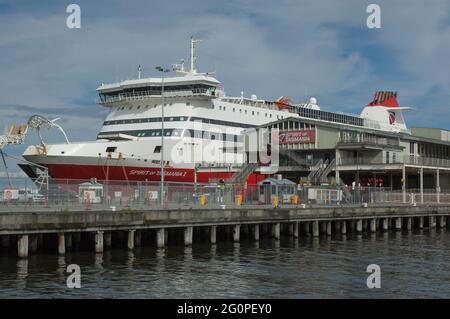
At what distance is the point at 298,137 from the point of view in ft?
185

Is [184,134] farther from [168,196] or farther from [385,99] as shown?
[385,99]

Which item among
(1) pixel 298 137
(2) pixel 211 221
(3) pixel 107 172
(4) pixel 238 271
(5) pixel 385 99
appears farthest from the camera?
(5) pixel 385 99

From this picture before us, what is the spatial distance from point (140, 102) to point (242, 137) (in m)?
11.0

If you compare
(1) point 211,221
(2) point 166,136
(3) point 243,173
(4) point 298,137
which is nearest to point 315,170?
(4) point 298,137

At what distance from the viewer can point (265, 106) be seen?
6900 cm

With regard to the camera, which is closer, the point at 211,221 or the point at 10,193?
the point at 10,193

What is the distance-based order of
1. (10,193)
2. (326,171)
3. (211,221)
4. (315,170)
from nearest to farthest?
(10,193), (211,221), (326,171), (315,170)

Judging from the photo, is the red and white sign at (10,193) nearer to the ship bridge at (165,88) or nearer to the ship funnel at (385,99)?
the ship bridge at (165,88)

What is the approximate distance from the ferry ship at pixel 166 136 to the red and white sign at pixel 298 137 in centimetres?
421

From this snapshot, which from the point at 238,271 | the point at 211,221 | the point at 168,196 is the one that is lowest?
the point at 238,271

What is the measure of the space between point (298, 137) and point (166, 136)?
1233cm

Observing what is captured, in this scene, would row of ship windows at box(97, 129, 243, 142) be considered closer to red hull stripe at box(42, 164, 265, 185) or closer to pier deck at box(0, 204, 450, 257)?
red hull stripe at box(42, 164, 265, 185)

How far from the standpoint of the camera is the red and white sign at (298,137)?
2196 inches

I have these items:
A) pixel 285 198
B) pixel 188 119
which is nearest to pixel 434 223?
pixel 285 198
